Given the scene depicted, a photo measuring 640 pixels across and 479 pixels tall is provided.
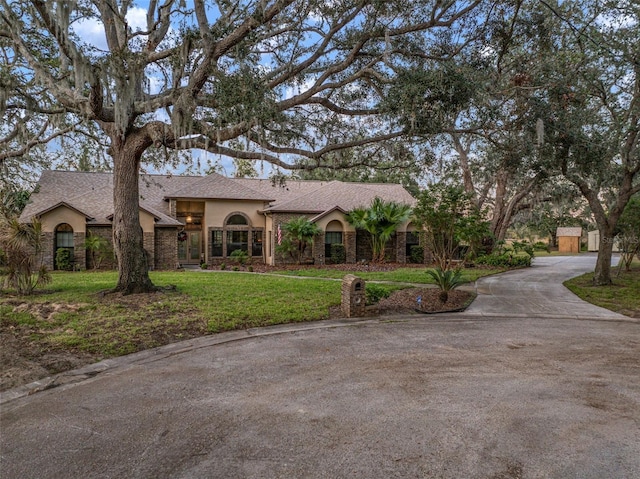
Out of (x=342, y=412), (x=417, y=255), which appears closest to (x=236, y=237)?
(x=417, y=255)

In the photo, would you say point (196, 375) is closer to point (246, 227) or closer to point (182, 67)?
point (182, 67)

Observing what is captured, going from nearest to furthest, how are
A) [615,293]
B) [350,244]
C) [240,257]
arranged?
[615,293], [240,257], [350,244]

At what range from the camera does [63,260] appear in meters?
18.1

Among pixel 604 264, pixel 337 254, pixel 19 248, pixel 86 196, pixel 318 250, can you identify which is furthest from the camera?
pixel 337 254

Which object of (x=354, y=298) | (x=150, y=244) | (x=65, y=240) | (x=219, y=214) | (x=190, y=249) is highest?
(x=219, y=214)

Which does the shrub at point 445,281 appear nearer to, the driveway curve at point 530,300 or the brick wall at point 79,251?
the driveway curve at point 530,300

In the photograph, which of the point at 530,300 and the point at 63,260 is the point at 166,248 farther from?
the point at 530,300

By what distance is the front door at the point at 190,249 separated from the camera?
2300 centimetres

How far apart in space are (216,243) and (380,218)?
30.5 ft

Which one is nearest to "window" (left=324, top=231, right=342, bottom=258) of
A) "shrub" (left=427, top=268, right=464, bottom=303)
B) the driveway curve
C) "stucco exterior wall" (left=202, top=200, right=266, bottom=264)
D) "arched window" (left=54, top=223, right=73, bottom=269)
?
"stucco exterior wall" (left=202, top=200, right=266, bottom=264)

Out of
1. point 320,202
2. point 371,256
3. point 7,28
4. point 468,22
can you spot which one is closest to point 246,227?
point 320,202

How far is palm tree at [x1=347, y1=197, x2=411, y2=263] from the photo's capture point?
21328 mm

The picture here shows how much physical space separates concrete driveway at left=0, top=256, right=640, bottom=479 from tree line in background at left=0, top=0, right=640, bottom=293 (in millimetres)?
5008

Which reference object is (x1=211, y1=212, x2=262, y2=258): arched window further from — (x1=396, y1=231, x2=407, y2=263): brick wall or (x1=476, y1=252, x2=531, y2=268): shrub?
(x1=476, y1=252, x2=531, y2=268): shrub
